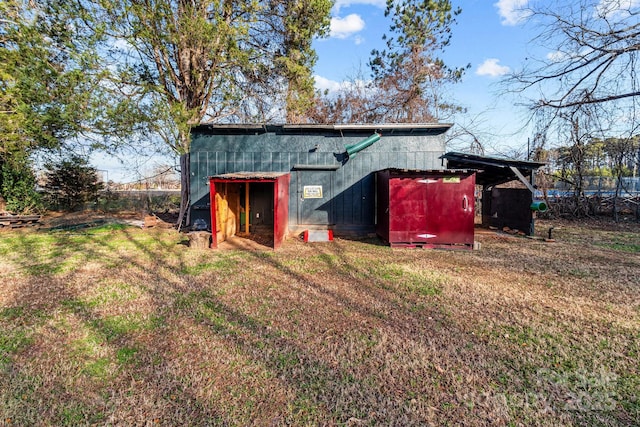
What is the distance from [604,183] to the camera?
13000mm

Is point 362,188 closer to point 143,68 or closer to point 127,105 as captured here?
point 127,105

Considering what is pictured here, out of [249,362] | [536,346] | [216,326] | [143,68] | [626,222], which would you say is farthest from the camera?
[626,222]

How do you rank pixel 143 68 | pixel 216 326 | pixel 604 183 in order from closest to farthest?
pixel 216 326
pixel 143 68
pixel 604 183

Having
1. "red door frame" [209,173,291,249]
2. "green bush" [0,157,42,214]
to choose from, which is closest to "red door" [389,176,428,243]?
"red door frame" [209,173,291,249]

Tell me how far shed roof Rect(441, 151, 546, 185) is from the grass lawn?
339 cm

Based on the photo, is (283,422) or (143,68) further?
(143,68)

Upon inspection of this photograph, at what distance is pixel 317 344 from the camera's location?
9.21 ft

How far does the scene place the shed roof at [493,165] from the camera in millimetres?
8008

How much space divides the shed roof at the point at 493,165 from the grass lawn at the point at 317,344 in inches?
133

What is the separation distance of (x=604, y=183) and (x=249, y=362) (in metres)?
17.2

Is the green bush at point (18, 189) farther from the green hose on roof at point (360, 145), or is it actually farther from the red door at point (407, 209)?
the red door at point (407, 209)

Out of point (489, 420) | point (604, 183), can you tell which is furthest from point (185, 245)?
point (604, 183)

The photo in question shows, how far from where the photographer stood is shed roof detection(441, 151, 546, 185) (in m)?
8.01

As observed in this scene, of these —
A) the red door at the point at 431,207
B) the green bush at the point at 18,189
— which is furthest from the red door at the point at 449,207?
the green bush at the point at 18,189
